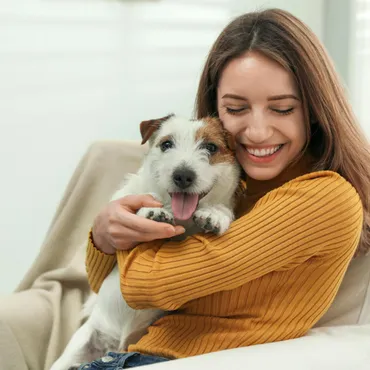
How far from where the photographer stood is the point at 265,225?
1.25 metres

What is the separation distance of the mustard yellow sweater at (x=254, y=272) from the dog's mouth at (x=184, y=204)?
0.21 ft

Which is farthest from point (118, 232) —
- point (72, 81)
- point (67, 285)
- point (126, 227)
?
point (72, 81)

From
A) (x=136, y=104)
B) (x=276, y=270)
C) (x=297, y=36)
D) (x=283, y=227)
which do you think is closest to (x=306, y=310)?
(x=276, y=270)

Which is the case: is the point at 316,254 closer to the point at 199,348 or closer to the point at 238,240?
the point at 238,240

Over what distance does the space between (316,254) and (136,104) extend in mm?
1891

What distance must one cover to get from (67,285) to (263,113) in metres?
1.09

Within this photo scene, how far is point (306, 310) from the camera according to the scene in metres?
1.38

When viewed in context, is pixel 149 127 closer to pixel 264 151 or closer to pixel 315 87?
pixel 264 151

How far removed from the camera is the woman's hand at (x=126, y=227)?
4.22ft

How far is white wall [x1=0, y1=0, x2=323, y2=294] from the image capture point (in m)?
2.81

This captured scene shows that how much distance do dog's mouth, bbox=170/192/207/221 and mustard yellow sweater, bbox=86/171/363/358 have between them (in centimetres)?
6

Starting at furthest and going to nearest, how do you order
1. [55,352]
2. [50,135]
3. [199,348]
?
1. [50,135]
2. [55,352]
3. [199,348]

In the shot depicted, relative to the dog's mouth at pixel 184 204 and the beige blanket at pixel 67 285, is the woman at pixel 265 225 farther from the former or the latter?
the beige blanket at pixel 67 285

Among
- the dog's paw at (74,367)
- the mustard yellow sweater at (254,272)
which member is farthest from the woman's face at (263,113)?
the dog's paw at (74,367)
